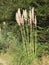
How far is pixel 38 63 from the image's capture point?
788 centimetres

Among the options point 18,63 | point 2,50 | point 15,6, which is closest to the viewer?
point 18,63

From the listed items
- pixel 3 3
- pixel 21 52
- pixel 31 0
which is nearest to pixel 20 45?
pixel 21 52

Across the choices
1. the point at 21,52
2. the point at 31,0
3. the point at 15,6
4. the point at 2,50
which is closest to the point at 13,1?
the point at 15,6

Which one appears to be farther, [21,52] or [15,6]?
[15,6]

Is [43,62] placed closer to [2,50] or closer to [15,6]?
[2,50]

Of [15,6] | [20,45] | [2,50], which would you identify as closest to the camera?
[20,45]

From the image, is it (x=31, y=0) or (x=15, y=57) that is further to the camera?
(x=31, y=0)

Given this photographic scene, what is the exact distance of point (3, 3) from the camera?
36.6ft

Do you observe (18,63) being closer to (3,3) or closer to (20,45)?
(20,45)

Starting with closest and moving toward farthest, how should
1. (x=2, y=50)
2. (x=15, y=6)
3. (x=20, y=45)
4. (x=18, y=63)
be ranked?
1. (x=18, y=63)
2. (x=20, y=45)
3. (x=2, y=50)
4. (x=15, y=6)

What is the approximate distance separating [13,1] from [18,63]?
3316 millimetres

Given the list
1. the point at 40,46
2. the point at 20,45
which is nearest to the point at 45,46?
the point at 40,46

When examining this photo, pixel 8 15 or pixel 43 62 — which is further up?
pixel 8 15

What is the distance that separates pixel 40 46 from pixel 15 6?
1737mm
